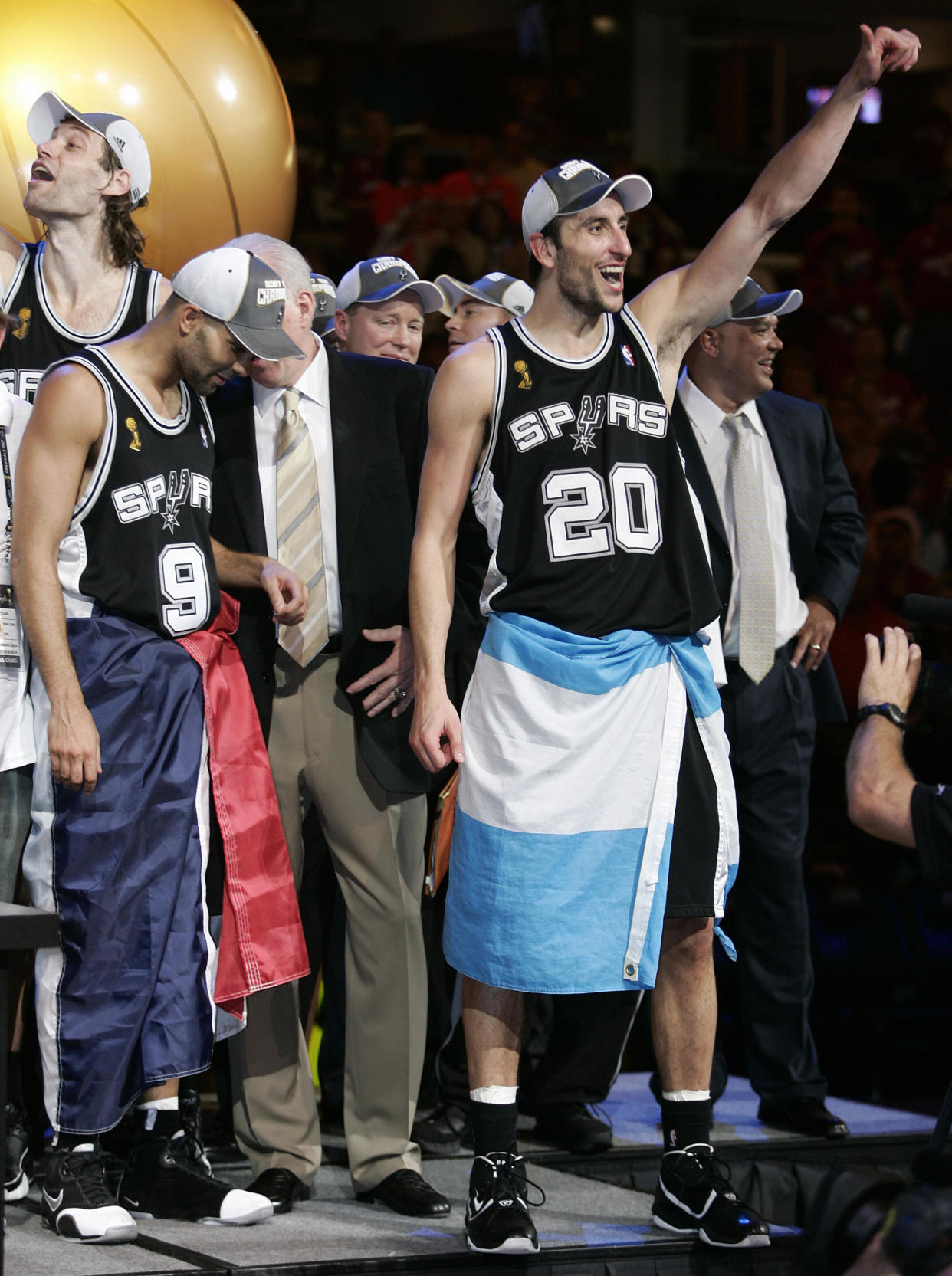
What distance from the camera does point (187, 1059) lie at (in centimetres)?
307

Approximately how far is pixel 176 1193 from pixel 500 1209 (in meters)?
0.61

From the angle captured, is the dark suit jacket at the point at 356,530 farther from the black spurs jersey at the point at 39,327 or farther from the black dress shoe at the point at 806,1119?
the black dress shoe at the point at 806,1119

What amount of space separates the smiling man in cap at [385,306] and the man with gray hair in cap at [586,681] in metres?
0.89

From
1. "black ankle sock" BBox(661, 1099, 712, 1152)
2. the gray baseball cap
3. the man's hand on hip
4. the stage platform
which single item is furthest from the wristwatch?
the gray baseball cap

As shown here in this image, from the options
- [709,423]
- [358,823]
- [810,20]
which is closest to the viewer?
[358,823]

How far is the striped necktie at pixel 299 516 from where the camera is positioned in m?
3.42

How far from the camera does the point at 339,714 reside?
11.2ft

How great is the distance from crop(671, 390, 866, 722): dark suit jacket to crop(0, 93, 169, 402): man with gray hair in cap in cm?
156

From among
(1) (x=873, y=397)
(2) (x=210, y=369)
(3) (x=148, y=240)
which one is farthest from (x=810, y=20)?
(2) (x=210, y=369)

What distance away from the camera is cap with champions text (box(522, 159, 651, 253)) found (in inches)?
129

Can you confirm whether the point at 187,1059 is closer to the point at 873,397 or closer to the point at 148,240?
the point at 148,240

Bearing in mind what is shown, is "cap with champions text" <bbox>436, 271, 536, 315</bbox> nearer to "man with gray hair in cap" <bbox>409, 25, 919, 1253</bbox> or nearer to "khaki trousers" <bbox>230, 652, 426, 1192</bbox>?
"man with gray hair in cap" <bbox>409, 25, 919, 1253</bbox>

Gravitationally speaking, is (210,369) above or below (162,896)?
above

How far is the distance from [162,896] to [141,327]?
41.8 inches
